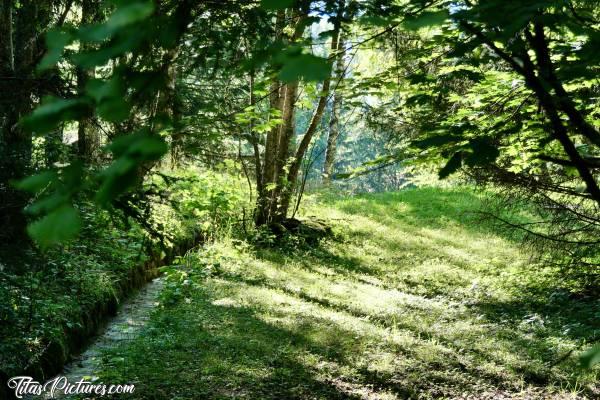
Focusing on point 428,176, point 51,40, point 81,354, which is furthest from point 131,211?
point 428,176

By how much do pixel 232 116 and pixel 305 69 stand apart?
4.93m

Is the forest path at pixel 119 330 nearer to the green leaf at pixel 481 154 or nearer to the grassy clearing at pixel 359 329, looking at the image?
the grassy clearing at pixel 359 329

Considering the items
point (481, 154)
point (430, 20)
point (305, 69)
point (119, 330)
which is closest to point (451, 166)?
point (481, 154)

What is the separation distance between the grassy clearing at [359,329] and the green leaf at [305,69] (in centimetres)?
423

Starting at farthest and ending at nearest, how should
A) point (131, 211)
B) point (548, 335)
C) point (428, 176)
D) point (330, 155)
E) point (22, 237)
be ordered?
point (330, 155) → point (428, 176) → point (548, 335) → point (22, 237) → point (131, 211)

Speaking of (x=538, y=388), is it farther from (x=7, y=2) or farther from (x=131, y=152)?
(x=7, y=2)

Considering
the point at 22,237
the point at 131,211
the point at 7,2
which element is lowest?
the point at 22,237

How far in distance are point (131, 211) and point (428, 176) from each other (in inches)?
209

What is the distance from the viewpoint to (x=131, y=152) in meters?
0.89

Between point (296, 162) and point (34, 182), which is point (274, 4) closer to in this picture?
point (34, 182)

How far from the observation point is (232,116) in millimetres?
5762

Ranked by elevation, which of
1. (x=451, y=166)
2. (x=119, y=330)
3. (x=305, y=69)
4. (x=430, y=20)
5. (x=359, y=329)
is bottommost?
(x=119, y=330)

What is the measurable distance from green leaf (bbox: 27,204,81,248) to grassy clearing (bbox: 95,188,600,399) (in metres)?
4.08

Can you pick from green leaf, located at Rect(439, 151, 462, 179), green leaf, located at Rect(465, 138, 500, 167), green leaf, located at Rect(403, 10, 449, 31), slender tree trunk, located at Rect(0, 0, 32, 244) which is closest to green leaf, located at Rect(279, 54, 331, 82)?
green leaf, located at Rect(403, 10, 449, 31)
